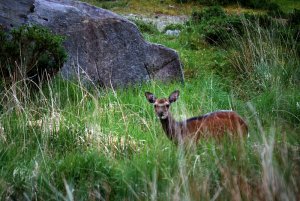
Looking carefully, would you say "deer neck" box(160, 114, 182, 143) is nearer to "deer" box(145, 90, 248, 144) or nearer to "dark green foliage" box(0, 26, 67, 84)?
"deer" box(145, 90, 248, 144)

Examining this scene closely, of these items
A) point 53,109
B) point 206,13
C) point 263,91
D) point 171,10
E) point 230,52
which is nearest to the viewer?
point 53,109

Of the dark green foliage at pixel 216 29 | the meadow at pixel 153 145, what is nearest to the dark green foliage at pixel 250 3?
the dark green foliage at pixel 216 29

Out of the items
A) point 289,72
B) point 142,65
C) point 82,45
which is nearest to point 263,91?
point 289,72

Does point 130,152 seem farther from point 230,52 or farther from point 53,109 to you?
point 230,52

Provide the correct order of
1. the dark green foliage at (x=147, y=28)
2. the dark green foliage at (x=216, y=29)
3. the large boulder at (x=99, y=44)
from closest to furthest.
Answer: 1. the large boulder at (x=99, y=44)
2. the dark green foliage at (x=216, y=29)
3. the dark green foliage at (x=147, y=28)

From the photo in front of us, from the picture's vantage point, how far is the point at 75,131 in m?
7.27

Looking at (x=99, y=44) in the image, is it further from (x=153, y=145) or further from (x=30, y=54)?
(x=153, y=145)

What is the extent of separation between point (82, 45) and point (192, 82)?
6.54ft

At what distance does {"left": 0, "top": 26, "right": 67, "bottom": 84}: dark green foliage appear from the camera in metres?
9.19

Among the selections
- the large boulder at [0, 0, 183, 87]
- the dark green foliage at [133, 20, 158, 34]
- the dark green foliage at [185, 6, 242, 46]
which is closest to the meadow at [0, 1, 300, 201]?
the large boulder at [0, 0, 183, 87]

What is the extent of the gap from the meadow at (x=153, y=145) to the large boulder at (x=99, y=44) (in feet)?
1.57

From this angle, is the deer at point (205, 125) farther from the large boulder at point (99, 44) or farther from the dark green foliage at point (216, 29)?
the dark green foliage at point (216, 29)

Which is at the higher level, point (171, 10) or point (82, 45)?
point (82, 45)

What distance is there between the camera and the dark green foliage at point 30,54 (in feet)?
30.1
